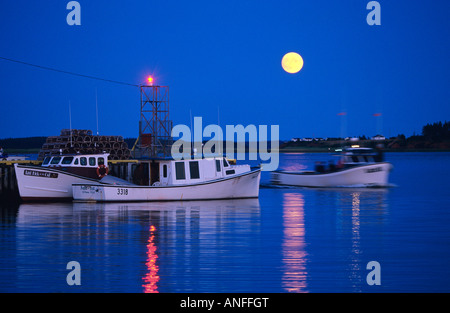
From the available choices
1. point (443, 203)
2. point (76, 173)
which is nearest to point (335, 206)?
point (443, 203)

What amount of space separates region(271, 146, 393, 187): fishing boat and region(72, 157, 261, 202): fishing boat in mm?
12882

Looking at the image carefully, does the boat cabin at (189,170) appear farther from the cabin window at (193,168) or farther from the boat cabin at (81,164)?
the boat cabin at (81,164)

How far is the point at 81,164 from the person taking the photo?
31.5 m

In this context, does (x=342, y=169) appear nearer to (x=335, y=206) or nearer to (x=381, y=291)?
(x=335, y=206)

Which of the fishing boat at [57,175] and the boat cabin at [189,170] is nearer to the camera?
the boat cabin at [189,170]

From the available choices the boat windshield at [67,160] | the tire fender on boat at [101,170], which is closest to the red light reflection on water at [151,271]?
the tire fender on boat at [101,170]

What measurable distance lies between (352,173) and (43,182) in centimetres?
2122

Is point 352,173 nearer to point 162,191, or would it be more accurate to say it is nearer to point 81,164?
point 162,191

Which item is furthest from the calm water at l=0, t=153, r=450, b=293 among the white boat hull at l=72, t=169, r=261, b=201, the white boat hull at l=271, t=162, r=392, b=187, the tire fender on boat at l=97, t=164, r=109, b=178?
the white boat hull at l=271, t=162, r=392, b=187

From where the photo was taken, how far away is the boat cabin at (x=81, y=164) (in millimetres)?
31266

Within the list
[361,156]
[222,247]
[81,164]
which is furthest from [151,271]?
[361,156]

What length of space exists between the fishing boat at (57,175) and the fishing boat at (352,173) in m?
17.7

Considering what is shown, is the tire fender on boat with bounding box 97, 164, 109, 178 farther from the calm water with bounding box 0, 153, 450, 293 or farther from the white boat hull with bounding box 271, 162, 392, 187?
the white boat hull with bounding box 271, 162, 392, 187

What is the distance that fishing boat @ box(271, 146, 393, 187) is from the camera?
4038 cm
